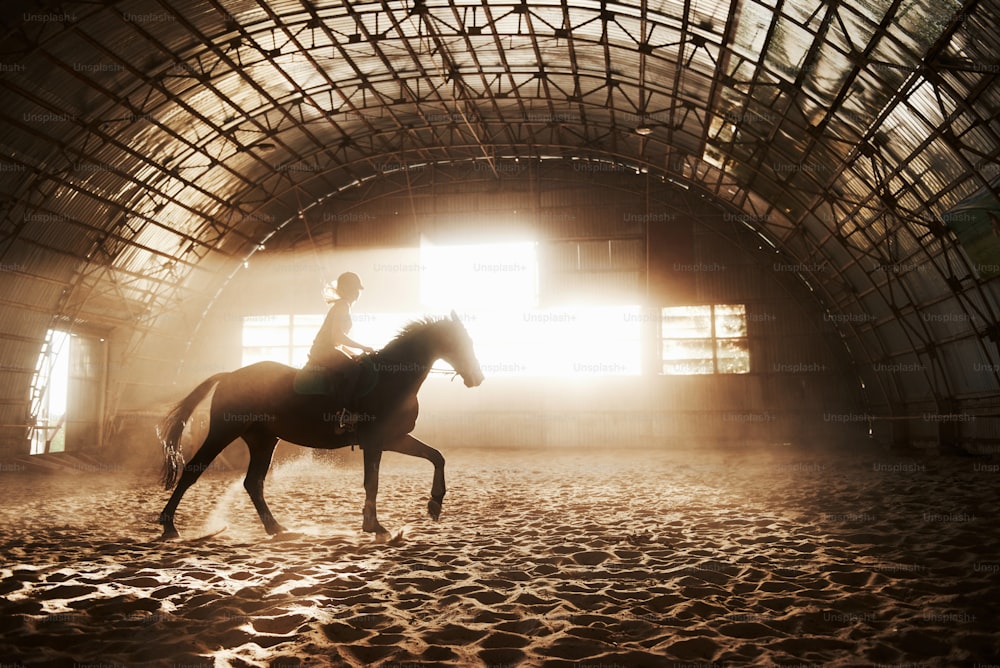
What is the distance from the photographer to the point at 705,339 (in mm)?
21484

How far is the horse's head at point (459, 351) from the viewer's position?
7.58m

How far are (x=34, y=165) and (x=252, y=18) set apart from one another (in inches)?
245

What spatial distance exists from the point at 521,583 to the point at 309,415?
3342 millimetres

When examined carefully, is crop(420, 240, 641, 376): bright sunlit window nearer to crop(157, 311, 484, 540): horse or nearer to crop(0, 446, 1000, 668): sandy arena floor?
crop(0, 446, 1000, 668): sandy arena floor

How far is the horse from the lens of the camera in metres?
7.13

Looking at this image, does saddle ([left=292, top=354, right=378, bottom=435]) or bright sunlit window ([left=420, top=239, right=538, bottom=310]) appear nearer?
saddle ([left=292, top=354, right=378, bottom=435])

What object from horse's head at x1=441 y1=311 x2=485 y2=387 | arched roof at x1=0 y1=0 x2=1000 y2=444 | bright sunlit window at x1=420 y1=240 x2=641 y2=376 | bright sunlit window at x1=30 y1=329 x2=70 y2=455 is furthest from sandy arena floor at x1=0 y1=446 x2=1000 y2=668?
bright sunlit window at x1=420 y1=240 x2=641 y2=376

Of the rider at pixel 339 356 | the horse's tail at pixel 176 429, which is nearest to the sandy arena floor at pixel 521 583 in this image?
the horse's tail at pixel 176 429

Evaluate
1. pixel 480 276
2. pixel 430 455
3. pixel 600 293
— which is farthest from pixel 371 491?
pixel 600 293

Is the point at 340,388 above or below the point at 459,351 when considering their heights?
below

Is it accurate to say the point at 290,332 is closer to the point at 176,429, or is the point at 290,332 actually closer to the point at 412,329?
the point at 176,429

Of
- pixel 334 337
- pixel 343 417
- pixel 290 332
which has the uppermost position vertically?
pixel 290 332

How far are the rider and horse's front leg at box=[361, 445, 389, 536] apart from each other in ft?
1.37

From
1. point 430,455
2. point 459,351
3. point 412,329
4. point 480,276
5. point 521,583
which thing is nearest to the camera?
point 521,583
